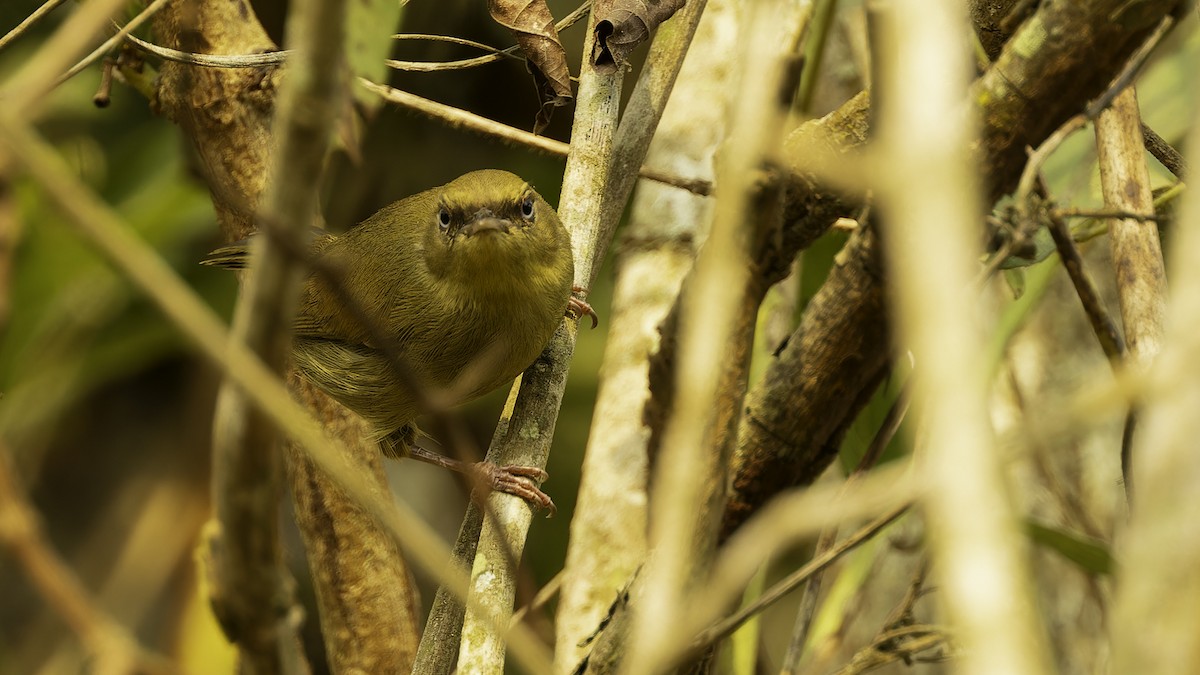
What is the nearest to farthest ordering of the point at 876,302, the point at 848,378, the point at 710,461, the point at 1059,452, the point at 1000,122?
1. the point at 710,461
2. the point at 1000,122
3. the point at 876,302
4. the point at 848,378
5. the point at 1059,452

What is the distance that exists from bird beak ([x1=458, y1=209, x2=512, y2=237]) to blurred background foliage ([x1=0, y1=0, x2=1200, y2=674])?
2035 mm

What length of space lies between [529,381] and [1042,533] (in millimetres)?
1430

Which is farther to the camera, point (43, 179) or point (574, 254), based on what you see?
point (574, 254)

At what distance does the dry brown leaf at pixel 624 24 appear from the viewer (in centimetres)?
294

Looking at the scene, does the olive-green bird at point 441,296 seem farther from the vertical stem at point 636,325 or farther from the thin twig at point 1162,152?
the thin twig at point 1162,152

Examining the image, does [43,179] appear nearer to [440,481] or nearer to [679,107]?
[679,107]

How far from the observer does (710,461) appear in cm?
153

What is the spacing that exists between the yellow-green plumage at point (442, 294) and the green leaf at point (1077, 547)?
4.69ft

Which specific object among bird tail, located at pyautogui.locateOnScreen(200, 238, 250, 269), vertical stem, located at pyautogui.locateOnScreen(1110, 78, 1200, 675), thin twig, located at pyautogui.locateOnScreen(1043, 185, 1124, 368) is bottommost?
vertical stem, located at pyautogui.locateOnScreen(1110, 78, 1200, 675)

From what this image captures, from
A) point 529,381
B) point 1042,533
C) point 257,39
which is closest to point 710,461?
point 529,381

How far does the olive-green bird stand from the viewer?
3662 millimetres

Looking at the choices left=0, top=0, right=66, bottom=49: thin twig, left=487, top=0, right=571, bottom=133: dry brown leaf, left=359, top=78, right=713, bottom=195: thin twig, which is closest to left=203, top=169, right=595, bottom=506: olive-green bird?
left=359, top=78, right=713, bottom=195: thin twig

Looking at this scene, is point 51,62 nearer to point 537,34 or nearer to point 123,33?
point 123,33

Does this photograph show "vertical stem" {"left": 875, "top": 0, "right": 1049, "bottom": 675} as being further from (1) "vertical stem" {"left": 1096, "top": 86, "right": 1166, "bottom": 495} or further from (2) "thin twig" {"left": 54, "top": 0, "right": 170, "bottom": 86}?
(2) "thin twig" {"left": 54, "top": 0, "right": 170, "bottom": 86}
